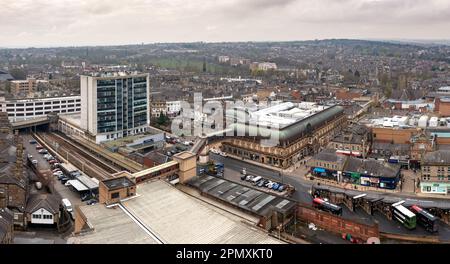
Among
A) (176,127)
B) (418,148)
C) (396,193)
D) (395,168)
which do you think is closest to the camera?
(396,193)

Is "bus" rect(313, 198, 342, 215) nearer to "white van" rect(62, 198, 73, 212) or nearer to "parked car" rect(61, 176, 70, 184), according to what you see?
"white van" rect(62, 198, 73, 212)

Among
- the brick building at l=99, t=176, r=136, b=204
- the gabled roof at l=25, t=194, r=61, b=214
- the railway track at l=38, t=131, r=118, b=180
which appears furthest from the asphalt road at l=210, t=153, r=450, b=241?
the gabled roof at l=25, t=194, r=61, b=214

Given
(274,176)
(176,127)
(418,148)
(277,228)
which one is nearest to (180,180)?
(277,228)

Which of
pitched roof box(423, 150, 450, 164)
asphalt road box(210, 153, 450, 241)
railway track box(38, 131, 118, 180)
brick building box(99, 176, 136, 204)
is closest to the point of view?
brick building box(99, 176, 136, 204)

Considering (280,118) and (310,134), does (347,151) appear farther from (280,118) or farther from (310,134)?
(280,118)

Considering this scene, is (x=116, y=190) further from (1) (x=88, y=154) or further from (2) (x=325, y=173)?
(1) (x=88, y=154)
